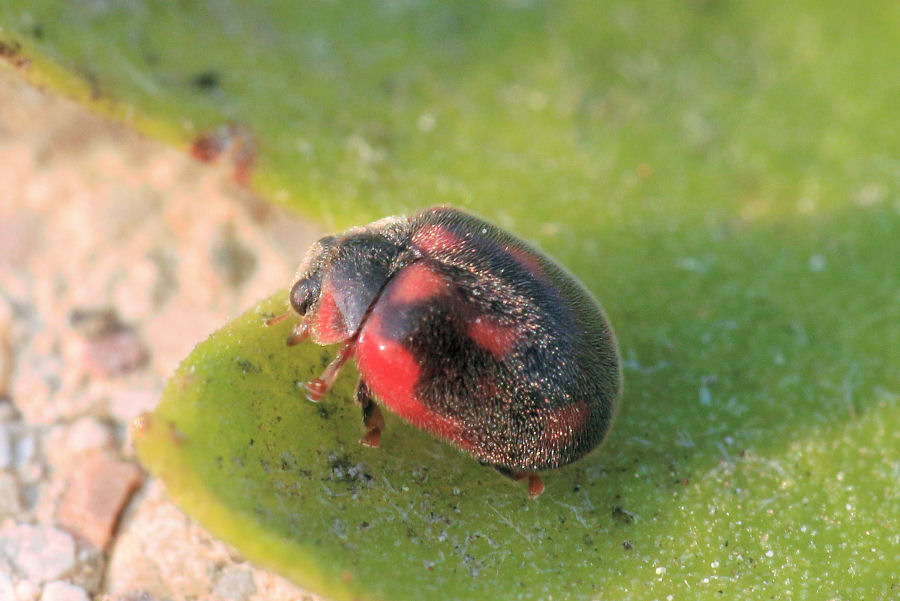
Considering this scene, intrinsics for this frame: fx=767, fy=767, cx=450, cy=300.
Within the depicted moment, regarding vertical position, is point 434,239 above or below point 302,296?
above

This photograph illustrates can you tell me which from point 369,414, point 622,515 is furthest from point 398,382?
point 622,515

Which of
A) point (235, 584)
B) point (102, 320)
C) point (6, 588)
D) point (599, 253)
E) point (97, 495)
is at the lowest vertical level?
point (6, 588)

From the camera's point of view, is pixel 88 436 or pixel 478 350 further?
pixel 88 436

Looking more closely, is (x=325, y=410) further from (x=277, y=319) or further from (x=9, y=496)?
(x=9, y=496)

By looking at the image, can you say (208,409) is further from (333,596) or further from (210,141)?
(210,141)

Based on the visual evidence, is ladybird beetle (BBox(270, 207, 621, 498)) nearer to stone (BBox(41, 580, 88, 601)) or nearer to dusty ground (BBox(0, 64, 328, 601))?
dusty ground (BBox(0, 64, 328, 601))

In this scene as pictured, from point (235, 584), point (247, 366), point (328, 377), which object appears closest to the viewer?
point (247, 366)

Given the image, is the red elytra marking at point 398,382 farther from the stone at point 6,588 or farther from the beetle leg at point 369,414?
the stone at point 6,588

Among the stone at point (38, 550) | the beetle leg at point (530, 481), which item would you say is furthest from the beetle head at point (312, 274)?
the stone at point (38, 550)
